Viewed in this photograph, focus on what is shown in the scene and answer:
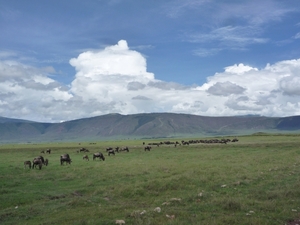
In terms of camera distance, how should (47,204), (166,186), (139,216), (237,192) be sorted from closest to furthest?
(139,216) < (47,204) < (237,192) < (166,186)

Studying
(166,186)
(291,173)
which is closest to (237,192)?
(166,186)

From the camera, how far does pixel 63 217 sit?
46.5 ft

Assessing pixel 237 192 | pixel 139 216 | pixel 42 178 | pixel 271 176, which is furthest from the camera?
pixel 42 178

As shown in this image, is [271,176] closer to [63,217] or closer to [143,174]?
[143,174]

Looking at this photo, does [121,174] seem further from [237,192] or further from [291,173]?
[291,173]

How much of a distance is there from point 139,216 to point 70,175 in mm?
17311

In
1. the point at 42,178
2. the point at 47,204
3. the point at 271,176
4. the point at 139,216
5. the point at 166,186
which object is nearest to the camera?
the point at 139,216

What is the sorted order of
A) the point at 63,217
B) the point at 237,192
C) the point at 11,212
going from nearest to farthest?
the point at 63,217 < the point at 11,212 < the point at 237,192

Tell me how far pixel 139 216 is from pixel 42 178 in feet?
58.5

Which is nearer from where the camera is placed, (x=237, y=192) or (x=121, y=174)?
(x=237, y=192)

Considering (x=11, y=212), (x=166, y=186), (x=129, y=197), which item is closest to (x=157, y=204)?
(x=129, y=197)

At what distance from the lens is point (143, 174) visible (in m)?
28.5

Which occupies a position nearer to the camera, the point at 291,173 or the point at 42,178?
the point at 291,173

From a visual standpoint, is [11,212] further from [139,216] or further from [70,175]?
[70,175]
